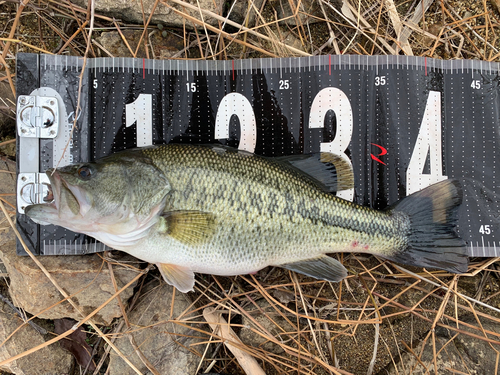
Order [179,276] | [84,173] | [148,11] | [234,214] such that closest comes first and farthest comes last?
1. [84,173]
2. [234,214]
3. [179,276]
4. [148,11]

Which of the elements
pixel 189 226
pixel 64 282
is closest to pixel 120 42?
pixel 189 226

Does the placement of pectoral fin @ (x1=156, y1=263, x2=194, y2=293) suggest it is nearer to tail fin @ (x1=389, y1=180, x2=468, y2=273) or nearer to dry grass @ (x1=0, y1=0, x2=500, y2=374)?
dry grass @ (x1=0, y1=0, x2=500, y2=374)

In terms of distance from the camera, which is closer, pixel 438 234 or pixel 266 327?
pixel 438 234

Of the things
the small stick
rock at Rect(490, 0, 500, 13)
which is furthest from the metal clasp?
rock at Rect(490, 0, 500, 13)

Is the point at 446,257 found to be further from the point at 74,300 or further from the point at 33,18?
the point at 33,18

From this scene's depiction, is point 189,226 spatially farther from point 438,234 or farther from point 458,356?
point 458,356

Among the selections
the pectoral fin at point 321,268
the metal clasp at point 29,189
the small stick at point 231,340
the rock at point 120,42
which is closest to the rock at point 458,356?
the pectoral fin at point 321,268

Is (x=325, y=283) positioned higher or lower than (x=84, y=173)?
lower

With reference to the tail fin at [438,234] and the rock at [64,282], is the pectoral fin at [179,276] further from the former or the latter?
the tail fin at [438,234]

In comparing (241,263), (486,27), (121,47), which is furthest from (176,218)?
(486,27)
